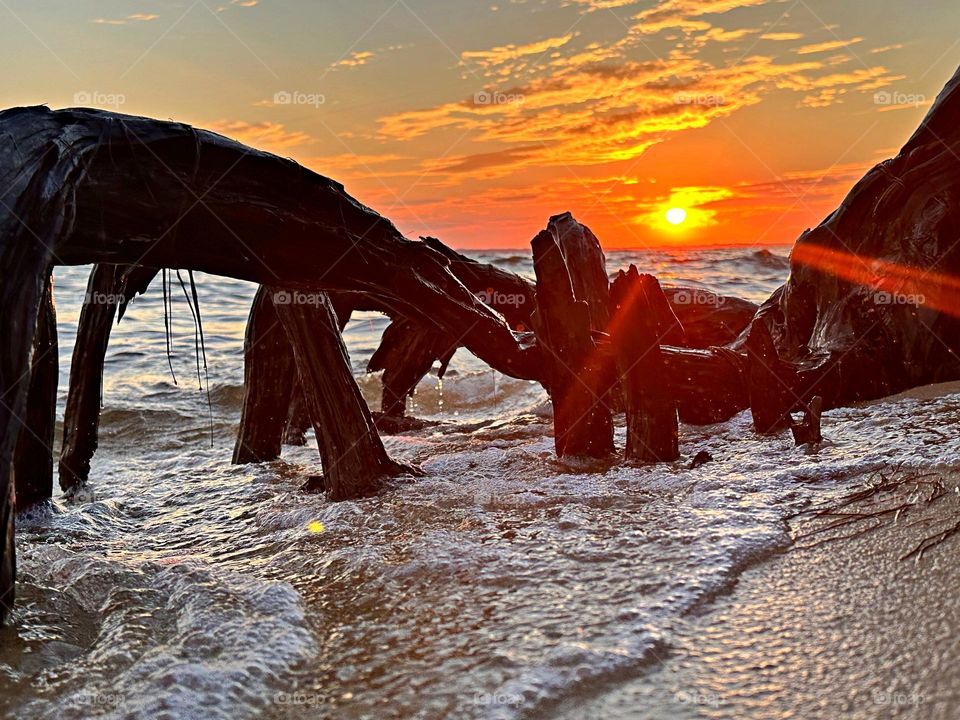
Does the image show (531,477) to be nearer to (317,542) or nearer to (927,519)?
(317,542)

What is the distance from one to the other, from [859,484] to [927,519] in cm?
56

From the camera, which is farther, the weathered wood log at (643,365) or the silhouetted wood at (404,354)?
the silhouetted wood at (404,354)

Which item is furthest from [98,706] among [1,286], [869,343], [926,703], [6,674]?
[869,343]

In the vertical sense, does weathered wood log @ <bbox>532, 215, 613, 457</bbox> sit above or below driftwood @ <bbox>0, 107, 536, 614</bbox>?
below

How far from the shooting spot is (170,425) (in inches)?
329

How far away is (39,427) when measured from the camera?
4.00m
